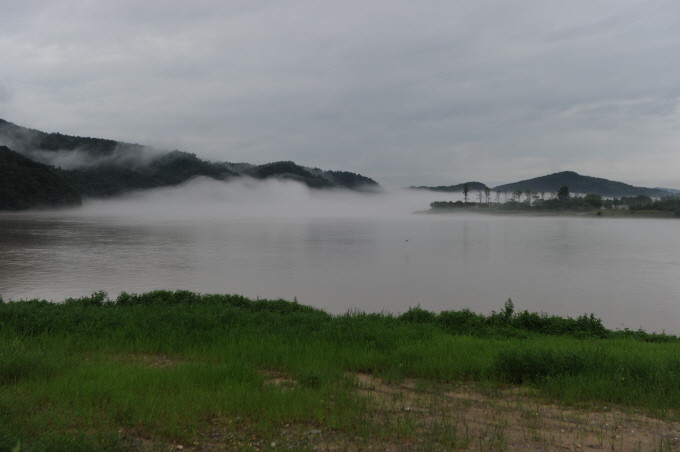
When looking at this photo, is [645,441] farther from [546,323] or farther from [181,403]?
[546,323]

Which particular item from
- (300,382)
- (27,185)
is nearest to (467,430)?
(300,382)

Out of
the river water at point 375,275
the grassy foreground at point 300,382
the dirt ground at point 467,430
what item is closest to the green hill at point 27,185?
the river water at point 375,275

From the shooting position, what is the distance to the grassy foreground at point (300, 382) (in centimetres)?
450

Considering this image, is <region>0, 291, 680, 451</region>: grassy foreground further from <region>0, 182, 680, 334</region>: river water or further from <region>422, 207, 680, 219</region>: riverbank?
<region>422, 207, 680, 219</region>: riverbank

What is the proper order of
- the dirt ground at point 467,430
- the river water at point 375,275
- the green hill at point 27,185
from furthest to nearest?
the green hill at point 27,185
the river water at point 375,275
the dirt ground at point 467,430

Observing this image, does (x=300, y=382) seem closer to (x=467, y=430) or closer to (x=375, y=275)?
(x=467, y=430)

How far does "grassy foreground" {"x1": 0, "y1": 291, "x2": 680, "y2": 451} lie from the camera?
4504mm

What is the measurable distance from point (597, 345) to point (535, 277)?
12.8m

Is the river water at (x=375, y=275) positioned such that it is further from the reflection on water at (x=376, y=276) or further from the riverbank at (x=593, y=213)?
the riverbank at (x=593, y=213)

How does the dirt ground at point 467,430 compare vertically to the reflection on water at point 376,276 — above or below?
above

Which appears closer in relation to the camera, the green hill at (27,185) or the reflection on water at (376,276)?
the reflection on water at (376,276)

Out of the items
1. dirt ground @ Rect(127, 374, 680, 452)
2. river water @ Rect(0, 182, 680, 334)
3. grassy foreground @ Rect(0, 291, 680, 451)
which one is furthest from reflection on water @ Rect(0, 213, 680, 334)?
dirt ground @ Rect(127, 374, 680, 452)

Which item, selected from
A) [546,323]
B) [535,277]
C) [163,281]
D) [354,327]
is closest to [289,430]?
[354,327]

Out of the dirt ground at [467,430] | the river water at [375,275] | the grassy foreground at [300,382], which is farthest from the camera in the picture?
the river water at [375,275]
